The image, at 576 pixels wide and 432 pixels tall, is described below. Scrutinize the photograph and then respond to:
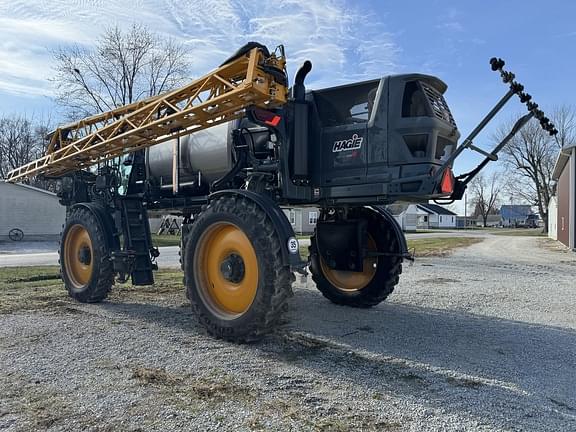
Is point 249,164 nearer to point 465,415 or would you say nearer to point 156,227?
point 465,415

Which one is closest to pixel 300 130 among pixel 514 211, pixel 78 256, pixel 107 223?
pixel 107 223

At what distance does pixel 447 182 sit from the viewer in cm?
536

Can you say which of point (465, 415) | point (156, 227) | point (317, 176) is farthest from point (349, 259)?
point (156, 227)

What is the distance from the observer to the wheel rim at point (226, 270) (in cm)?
524

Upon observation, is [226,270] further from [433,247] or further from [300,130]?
[433,247]

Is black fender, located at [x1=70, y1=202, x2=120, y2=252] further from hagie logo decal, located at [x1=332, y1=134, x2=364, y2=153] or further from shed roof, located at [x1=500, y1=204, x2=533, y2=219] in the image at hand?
shed roof, located at [x1=500, y1=204, x2=533, y2=219]

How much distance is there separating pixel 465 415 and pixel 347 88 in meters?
3.74

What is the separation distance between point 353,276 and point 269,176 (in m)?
2.52

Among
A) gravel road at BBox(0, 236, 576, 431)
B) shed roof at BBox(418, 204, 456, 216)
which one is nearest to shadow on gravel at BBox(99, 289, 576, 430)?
gravel road at BBox(0, 236, 576, 431)

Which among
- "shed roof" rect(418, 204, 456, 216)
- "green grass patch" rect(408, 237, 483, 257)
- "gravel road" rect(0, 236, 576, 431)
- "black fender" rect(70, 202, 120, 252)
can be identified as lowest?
"gravel road" rect(0, 236, 576, 431)

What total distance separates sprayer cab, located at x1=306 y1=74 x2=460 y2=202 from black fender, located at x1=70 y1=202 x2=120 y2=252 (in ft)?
11.1

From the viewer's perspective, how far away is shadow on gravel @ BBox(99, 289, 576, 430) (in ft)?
12.1

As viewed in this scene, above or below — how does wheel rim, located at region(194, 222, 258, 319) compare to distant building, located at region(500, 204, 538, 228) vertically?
below

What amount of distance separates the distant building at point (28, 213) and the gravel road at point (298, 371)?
2826 centimetres
